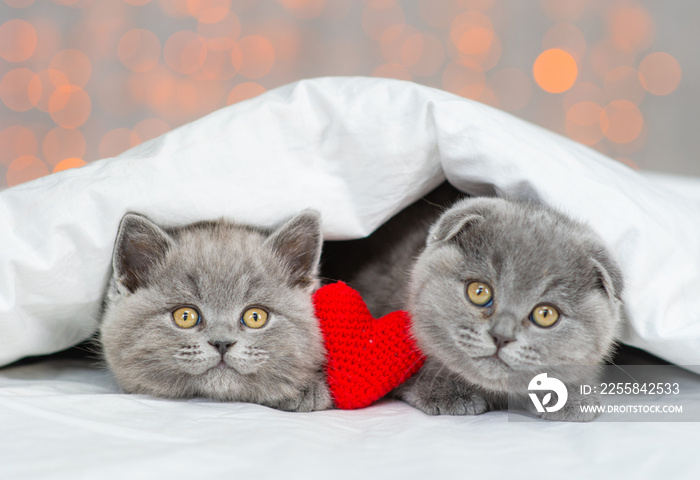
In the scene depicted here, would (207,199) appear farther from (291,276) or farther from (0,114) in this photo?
(0,114)

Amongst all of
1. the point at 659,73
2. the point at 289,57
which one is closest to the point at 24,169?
the point at 289,57

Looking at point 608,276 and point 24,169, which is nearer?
point 608,276

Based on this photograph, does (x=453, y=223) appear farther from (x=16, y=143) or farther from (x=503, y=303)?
(x=16, y=143)

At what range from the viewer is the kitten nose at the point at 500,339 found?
1.09 metres

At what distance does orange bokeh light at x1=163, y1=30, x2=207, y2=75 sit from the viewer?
3.23 metres

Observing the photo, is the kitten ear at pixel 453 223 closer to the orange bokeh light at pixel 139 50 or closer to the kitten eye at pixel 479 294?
the kitten eye at pixel 479 294

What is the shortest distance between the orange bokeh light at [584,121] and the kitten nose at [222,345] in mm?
2900

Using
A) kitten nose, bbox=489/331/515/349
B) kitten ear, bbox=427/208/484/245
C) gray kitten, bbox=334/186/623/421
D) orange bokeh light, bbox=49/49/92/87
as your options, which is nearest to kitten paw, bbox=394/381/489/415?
gray kitten, bbox=334/186/623/421

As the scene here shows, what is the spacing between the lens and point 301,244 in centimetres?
128

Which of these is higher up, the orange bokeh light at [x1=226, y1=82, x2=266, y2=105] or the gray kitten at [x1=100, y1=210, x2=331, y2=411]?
the orange bokeh light at [x1=226, y1=82, x2=266, y2=105]

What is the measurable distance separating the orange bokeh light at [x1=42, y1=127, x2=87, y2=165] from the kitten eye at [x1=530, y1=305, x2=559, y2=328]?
2.92 meters

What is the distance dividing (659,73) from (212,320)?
10.8ft

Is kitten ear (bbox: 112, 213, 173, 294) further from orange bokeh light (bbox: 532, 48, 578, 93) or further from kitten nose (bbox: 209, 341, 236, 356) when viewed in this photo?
orange bokeh light (bbox: 532, 48, 578, 93)

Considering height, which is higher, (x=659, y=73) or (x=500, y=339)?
(x=659, y=73)
